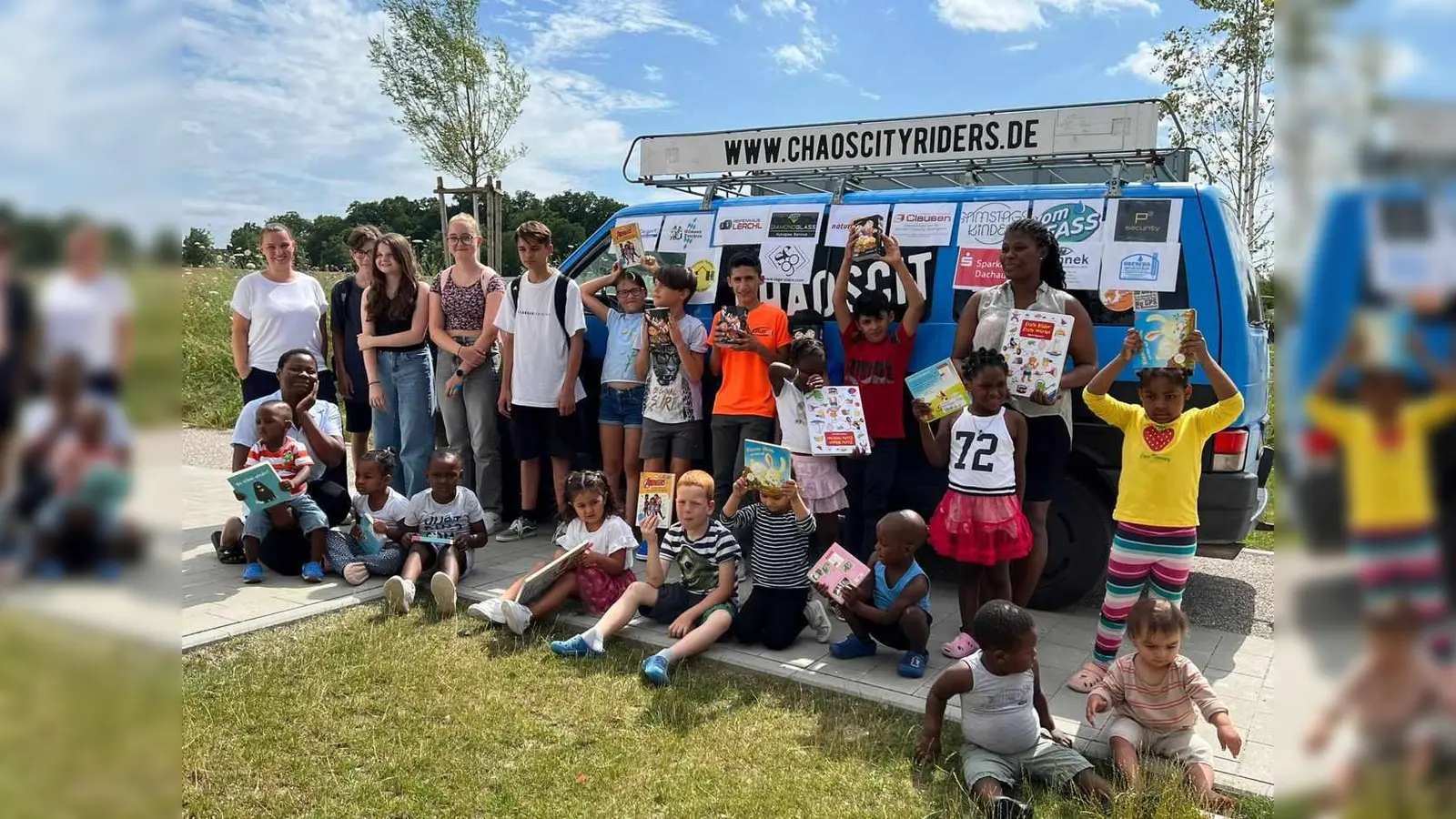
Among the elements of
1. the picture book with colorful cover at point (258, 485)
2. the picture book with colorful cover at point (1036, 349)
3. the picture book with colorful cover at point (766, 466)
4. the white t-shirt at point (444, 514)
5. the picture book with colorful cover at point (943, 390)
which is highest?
the picture book with colorful cover at point (1036, 349)

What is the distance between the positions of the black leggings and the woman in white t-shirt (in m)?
3.38

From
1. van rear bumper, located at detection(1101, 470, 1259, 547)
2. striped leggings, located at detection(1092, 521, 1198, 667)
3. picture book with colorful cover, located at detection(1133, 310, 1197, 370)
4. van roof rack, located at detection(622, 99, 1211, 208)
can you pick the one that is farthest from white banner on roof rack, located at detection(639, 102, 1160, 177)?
striped leggings, located at detection(1092, 521, 1198, 667)

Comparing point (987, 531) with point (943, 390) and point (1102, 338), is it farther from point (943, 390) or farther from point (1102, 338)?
point (1102, 338)

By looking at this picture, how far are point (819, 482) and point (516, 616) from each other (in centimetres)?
166

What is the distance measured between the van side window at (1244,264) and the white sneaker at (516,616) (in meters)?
3.69

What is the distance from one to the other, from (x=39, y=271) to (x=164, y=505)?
15 cm

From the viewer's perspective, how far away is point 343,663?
13.3ft

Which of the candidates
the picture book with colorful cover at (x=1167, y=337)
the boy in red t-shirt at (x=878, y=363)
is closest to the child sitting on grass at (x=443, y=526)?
the boy in red t-shirt at (x=878, y=363)

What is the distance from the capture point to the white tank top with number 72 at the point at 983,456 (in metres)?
4.09

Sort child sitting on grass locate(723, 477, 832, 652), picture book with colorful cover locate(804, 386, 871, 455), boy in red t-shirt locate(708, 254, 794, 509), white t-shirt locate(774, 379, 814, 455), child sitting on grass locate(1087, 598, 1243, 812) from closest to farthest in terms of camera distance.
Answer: child sitting on grass locate(1087, 598, 1243, 812), child sitting on grass locate(723, 477, 832, 652), picture book with colorful cover locate(804, 386, 871, 455), white t-shirt locate(774, 379, 814, 455), boy in red t-shirt locate(708, 254, 794, 509)

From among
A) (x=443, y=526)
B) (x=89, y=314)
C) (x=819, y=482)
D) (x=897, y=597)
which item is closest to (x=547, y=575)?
(x=443, y=526)

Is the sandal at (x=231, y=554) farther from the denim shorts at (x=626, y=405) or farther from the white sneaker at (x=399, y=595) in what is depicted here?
the denim shorts at (x=626, y=405)

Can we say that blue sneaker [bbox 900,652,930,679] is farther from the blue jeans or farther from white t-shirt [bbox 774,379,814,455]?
the blue jeans

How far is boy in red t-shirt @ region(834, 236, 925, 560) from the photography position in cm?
486
